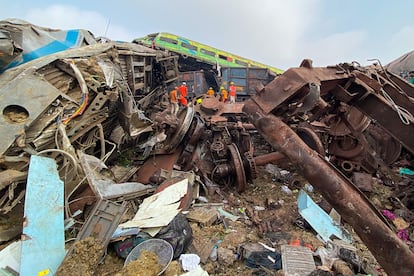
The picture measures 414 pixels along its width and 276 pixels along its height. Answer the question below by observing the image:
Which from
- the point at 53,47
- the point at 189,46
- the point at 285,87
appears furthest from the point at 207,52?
the point at 285,87

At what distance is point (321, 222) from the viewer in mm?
3635

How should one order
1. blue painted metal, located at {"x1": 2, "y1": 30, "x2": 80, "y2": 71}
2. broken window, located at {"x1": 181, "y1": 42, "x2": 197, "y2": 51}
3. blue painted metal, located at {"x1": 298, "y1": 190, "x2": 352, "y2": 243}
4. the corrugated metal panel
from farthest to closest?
1. broken window, located at {"x1": 181, "y1": 42, "x2": 197, "y2": 51}
2. blue painted metal, located at {"x1": 2, "y1": 30, "x2": 80, "y2": 71}
3. blue painted metal, located at {"x1": 298, "y1": 190, "x2": 352, "y2": 243}
4. the corrugated metal panel

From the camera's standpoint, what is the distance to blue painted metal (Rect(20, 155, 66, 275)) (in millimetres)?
2471

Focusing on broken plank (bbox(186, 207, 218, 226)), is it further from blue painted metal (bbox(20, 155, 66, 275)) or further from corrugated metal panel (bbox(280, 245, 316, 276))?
blue painted metal (bbox(20, 155, 66, 275))

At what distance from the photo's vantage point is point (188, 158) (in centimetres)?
507

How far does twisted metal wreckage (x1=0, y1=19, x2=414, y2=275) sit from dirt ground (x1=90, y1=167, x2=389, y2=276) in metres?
0.31

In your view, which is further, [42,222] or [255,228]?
[255,228]

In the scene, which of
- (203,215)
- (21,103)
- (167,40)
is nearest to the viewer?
(21,103)

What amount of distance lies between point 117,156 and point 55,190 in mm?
2617

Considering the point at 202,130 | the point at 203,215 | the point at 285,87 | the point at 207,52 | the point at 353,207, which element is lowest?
the point at 203,215

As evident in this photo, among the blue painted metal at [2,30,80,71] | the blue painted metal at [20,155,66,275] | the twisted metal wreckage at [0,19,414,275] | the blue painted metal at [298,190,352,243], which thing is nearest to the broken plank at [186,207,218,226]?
the twisted metal wreckage at [0,19,414,275]

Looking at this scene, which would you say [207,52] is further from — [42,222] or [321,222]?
[42,222]

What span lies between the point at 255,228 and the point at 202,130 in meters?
2.07

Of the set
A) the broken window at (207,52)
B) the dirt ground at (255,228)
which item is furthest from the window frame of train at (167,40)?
the dirt ground at (255,228)
